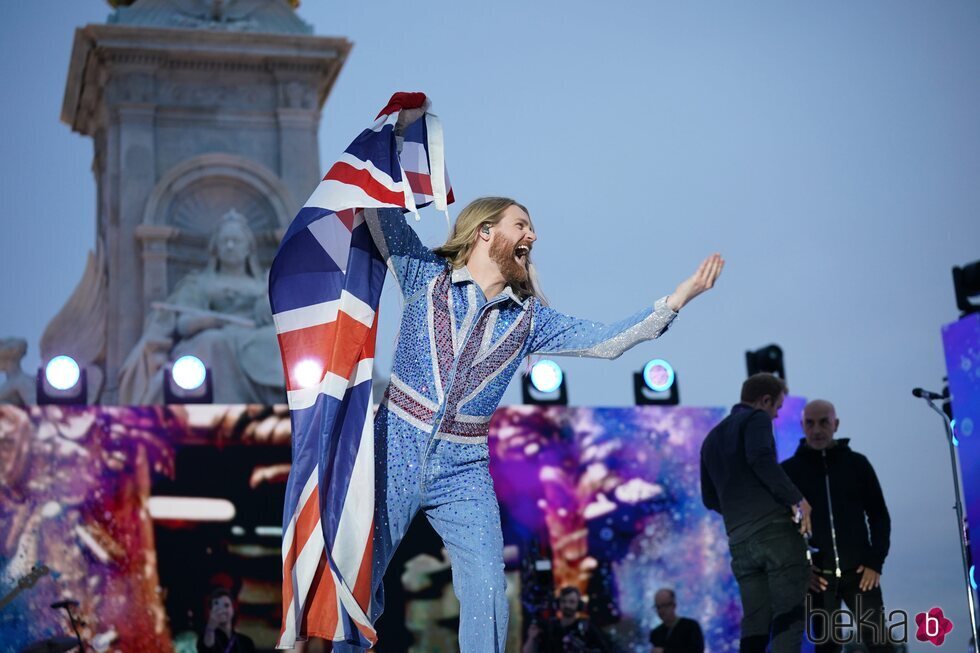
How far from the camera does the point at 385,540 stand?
13.5 ft

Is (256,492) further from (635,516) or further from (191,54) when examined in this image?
(191,54)

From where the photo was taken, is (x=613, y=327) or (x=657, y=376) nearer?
(x=613, y=327)

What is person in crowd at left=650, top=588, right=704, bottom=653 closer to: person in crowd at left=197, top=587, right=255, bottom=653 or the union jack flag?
person in crowd at left=197, top=587, right=255, bottom=653

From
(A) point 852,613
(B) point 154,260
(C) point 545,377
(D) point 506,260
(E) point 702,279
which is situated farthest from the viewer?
(B) point 154,260

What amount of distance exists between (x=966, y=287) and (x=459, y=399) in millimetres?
4445

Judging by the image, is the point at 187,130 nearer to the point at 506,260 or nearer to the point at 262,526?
the point at 262,526

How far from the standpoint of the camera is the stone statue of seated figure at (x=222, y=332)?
1008 centimetres

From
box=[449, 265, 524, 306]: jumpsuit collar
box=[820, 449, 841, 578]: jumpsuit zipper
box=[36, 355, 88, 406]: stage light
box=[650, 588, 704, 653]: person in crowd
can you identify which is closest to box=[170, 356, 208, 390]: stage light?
box=[36, 355, 88, 406]: stage light

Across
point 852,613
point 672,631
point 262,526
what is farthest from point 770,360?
point 262,526

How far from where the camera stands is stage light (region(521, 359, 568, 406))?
8797mm

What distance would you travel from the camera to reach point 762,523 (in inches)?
225

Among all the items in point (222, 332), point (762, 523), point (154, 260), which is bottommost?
point (762, 523)

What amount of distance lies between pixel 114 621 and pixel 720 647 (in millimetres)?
3527

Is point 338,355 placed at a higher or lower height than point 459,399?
higher
